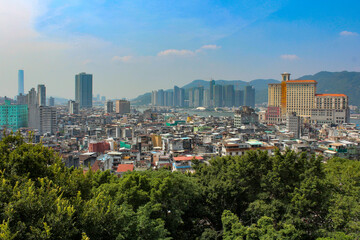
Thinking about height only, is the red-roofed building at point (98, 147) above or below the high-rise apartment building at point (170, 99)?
below

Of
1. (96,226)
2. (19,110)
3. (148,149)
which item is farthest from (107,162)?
(19,110)

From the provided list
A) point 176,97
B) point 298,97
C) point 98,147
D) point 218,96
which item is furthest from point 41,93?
point 176,97

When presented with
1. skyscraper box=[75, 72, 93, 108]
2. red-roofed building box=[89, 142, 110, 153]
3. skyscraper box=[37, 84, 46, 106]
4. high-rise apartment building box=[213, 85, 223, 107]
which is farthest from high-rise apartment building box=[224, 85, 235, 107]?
red-roofed building box=[89, 142, 110, 153]

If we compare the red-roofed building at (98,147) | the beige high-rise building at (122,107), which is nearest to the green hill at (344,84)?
the beige high-rise building at (122,107)

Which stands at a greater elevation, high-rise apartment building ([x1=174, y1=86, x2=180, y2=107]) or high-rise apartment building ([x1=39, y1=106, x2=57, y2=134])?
high-rise apartment building ([x1=174, y1=86, x2=180, y2=107])

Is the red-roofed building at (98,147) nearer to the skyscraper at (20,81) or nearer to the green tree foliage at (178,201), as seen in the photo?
the green tree foliage at (178,201)

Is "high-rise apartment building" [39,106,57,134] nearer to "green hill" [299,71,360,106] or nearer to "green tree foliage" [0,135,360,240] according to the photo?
"green tree foliage" [0,135,360,240]
